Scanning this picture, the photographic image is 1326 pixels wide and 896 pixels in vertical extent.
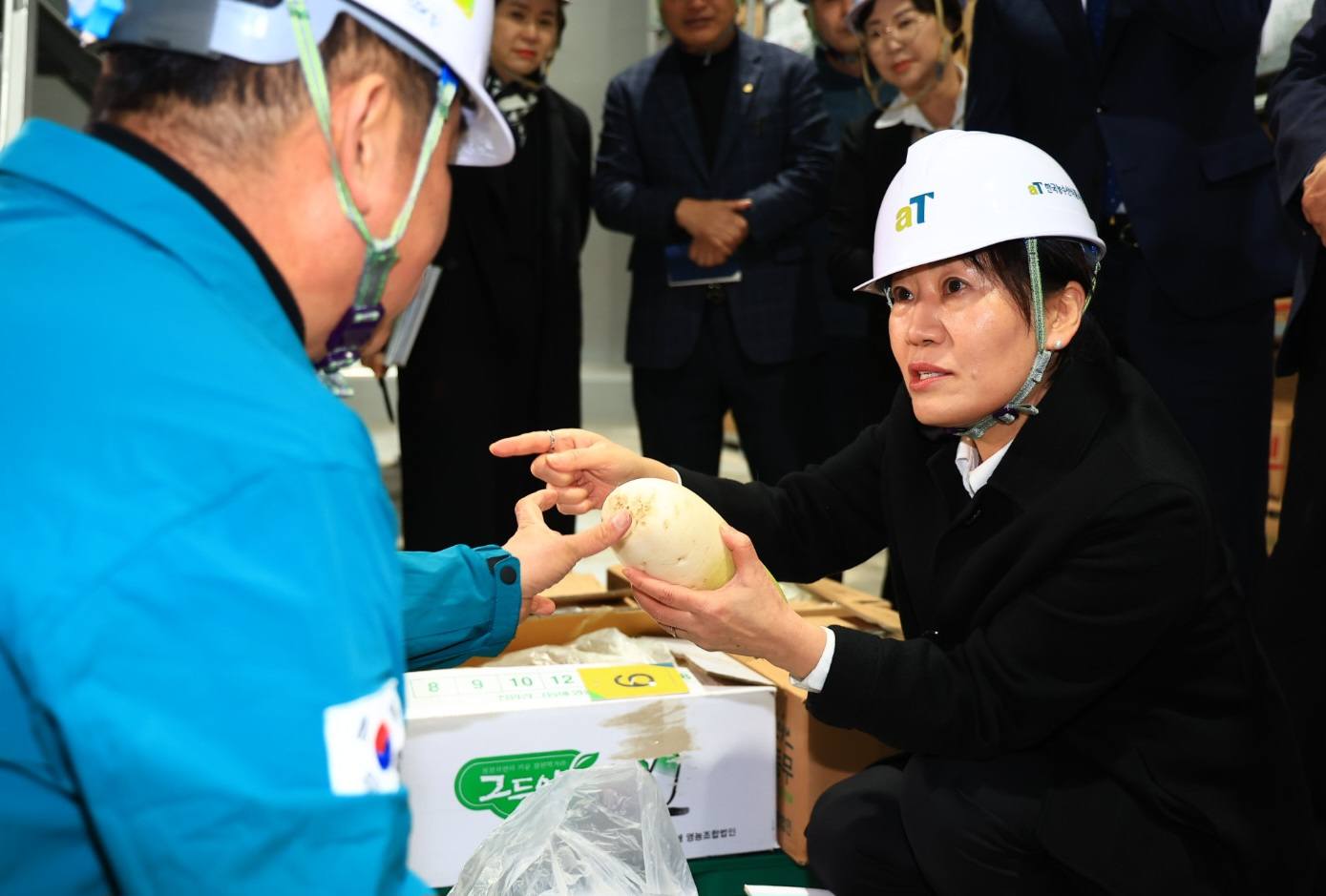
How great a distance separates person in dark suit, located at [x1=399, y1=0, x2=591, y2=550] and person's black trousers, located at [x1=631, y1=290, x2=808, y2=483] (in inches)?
10.6

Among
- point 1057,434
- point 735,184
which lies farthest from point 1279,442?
point 1057,434

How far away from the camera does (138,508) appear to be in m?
0.67

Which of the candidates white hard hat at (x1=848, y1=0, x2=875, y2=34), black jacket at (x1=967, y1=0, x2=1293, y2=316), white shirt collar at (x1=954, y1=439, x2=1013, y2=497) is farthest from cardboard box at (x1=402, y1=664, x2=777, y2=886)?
white hard hat at (x1=848, y1=0, x2=875, y2=34)

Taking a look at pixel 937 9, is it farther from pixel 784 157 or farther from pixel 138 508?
pixel 138 508

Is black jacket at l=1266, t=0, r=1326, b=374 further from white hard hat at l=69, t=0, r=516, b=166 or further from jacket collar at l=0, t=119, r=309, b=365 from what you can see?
jacket collar at l=0, t=119, r=309, b=365

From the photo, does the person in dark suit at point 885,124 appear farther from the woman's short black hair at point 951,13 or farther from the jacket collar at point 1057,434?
the jacket collar at point 1057,434

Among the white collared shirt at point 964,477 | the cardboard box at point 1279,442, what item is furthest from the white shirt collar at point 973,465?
the cardboard box at point 1279,442

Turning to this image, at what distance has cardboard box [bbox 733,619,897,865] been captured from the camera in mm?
2062

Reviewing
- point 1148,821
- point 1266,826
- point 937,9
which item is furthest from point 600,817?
point 937,9

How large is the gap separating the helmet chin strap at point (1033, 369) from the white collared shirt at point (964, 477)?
44mm

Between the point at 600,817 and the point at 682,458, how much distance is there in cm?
154

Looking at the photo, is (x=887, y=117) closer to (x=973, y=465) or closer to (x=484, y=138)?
(x=973, y=465)

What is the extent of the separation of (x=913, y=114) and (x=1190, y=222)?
2.69 feet

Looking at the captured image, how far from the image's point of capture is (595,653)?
234 centimetres
